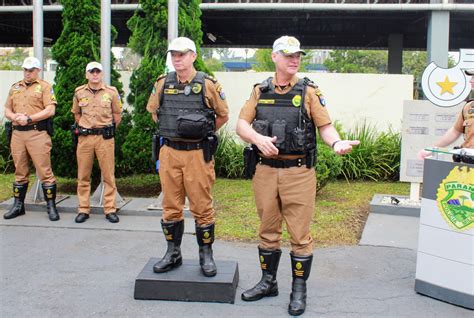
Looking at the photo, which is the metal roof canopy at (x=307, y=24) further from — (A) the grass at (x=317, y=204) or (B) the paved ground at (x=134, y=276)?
(B) the paved ground at (x=134, y=276)

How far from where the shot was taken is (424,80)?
22.0 feet

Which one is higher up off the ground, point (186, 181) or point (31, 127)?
point (31, 127)

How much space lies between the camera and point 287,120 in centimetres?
400

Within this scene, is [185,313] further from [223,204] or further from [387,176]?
[387,176]

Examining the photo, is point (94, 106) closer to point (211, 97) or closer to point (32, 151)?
point (32, 151)

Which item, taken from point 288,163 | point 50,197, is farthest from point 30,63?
point 288,163

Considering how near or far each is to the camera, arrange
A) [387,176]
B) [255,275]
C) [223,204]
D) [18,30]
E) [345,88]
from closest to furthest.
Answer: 1. [255,275]
2. [223,204]
3. [387,176]
4. [345,88]
5. [18,30]

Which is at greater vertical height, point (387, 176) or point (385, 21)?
point (385, 21)

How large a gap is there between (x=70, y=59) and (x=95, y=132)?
1931mm

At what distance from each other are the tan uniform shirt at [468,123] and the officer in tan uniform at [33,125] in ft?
16.2

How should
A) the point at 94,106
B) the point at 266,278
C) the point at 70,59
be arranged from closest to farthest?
1. the point at 266,278
2. the point at 94,106
3. the point at 70,59

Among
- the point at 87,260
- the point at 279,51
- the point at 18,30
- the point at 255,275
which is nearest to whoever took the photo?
the point at 279,51

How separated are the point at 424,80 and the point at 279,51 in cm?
345

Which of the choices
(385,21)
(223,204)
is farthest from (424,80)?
(385,21)
